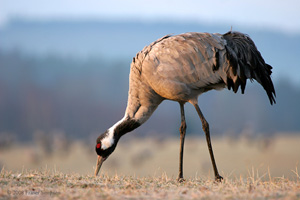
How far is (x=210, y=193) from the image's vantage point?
494cm

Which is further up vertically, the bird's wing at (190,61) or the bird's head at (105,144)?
the bird's wing at (190,61)

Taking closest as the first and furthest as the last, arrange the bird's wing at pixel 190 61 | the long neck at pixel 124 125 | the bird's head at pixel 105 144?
1. the bird's wing at pixel 190 61
2. the bird's head at pixel 105 144
3. the long neck at pixel 124 125

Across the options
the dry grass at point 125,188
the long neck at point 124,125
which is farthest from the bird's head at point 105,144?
the dry grass at point 125,188

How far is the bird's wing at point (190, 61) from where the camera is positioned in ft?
21.8

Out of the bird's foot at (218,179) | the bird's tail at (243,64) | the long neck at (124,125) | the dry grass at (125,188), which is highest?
the bird's tail at (243,64)

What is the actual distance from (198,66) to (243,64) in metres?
0.74

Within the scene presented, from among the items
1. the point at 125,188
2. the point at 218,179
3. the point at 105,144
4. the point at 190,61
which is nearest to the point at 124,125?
the point at 105,144

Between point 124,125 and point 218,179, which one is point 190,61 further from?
point 218,179

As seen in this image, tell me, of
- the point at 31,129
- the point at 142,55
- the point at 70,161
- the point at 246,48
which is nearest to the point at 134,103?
the point at 142,55

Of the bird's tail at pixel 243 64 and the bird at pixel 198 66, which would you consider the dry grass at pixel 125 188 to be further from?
the bird's tail at pixel 243 64

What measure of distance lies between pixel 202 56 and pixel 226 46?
43cm

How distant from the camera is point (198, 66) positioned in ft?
21.8

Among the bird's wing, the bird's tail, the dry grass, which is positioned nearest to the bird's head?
the dry grass

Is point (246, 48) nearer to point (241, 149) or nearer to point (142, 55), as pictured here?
point (142, 55)
